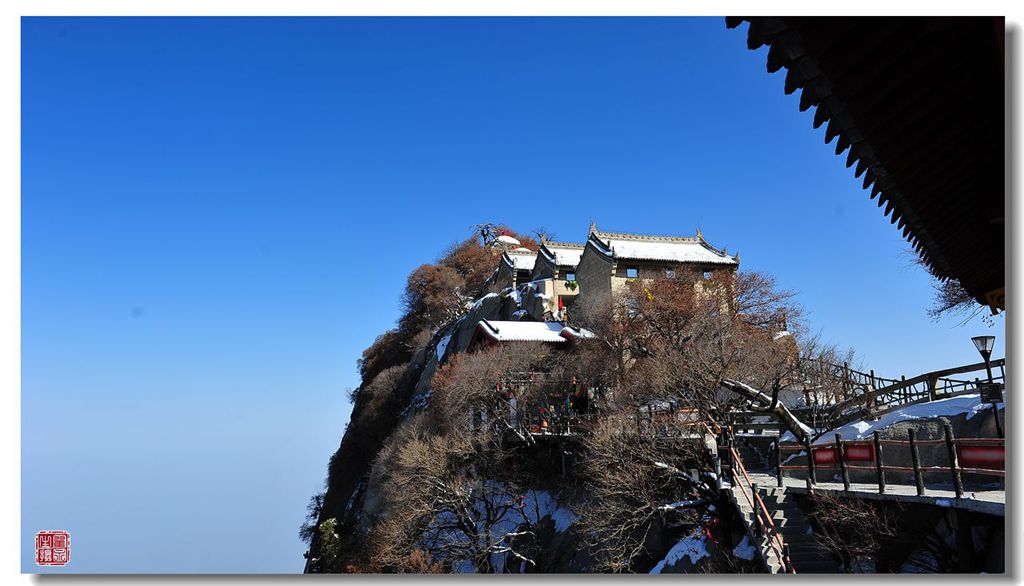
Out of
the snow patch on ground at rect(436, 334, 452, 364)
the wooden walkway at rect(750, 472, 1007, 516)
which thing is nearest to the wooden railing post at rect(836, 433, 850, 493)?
the wooden walkway at rect(750, 472, 1007, 516)

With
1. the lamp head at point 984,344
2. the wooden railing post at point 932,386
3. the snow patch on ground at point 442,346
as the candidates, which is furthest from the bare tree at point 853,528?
the snow patch on ground at point 442,346

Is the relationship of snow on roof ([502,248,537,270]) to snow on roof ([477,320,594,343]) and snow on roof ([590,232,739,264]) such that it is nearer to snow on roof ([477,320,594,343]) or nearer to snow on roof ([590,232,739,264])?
snow on roof ([590,232,739,264])

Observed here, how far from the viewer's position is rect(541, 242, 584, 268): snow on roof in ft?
152

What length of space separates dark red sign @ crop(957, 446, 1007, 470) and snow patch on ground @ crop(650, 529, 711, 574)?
6713mm

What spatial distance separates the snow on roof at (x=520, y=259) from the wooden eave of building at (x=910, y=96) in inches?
1710

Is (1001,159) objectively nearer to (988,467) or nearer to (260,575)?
(988,467)

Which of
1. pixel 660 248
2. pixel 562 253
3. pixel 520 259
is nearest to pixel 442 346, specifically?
pixel 562 253

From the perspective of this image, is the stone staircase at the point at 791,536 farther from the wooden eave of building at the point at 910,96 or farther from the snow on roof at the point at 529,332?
the snow on roof at the point at 529,332

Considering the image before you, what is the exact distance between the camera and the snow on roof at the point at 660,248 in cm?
3972

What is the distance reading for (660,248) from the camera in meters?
41.8

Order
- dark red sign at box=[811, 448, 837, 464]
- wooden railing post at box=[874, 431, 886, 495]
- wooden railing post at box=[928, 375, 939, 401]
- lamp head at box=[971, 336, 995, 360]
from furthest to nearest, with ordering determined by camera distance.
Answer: wooden railing post at box=[928, 375, 939, 401] < lamp head at box=[971, 336, 995, 360] < dark red sign at box=[811, 448, 837, 464] < wooden railing post at box=[874, 431, 886, 495]

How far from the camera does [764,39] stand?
433 centimetres

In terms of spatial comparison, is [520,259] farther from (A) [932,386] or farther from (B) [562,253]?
(A) [932,386]

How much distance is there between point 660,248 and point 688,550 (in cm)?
2631
